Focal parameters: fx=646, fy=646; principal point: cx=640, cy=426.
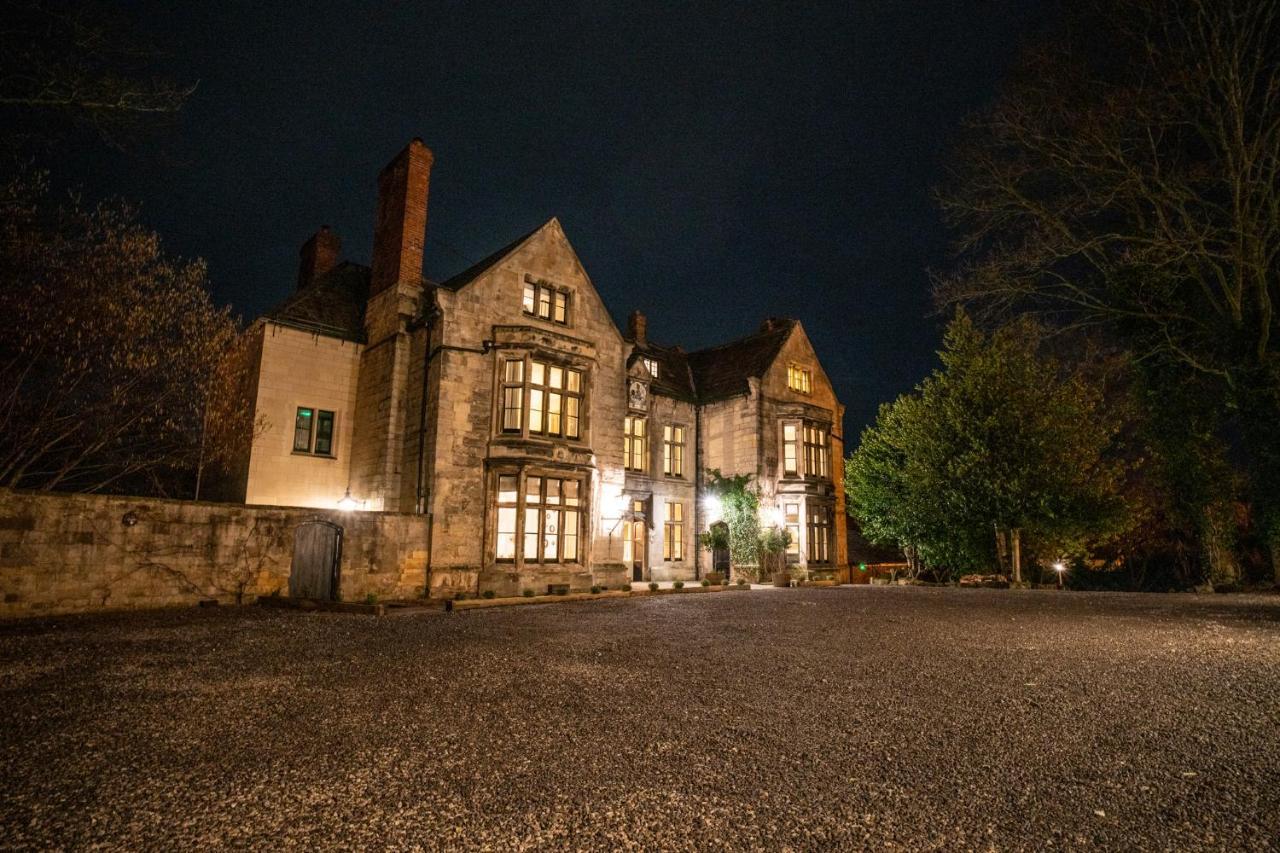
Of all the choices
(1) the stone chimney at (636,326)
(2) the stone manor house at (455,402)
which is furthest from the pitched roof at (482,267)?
(1) the stone chimney at (636,326)

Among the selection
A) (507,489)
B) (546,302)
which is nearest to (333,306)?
(546,302)

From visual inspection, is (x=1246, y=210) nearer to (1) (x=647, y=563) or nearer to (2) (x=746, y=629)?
(2) (x=746, y=629)

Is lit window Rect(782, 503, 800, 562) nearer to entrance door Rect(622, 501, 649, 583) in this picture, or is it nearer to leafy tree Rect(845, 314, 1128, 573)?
leafy tree Rect(845, 314, 1128, 573)

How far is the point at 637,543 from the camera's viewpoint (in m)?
23.9

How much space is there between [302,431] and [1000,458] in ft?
71.0

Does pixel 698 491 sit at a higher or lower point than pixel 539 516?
higher

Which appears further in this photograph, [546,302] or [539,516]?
[546,302]

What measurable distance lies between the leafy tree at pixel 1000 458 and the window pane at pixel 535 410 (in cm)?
1347

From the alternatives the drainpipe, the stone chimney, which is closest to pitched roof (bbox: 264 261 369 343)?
the stone chimney

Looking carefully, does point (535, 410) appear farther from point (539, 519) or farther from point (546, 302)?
point (546, 302)

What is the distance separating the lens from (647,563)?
23.5 m

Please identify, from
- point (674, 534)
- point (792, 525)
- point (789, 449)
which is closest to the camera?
point (674, 534)

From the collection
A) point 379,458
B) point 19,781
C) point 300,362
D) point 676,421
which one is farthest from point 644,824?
point 676,421

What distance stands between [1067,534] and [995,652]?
1639 cm
